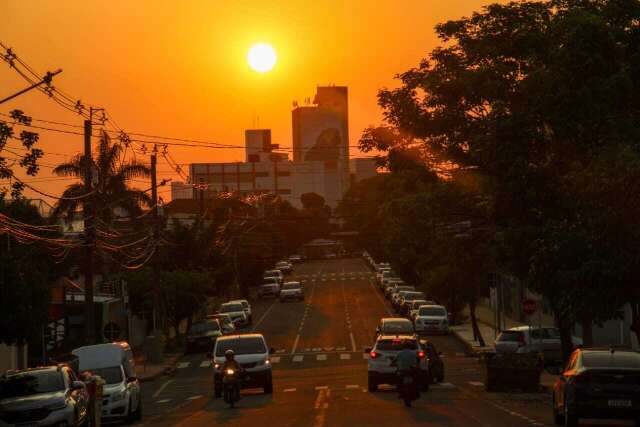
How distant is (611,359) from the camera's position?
76.3 ft

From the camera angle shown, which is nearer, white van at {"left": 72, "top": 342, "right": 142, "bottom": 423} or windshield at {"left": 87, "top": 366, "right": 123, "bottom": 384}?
white van at {"left": 72, "top": 342, "right": 142, "bottom": 423}

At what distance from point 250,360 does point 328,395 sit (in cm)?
281

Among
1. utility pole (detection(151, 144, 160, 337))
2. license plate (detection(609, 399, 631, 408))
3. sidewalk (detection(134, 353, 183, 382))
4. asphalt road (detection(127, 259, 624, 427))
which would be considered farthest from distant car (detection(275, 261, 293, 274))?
license plate (detection(609, 399, 631, 408))

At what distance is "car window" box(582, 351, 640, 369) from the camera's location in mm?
22984

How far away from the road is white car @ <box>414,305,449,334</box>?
62.6 inches

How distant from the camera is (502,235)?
35.8 meters

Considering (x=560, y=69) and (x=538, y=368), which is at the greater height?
(x=560, y=69)

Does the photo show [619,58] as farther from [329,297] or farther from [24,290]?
[329,297]

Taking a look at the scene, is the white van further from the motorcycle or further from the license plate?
the license plate

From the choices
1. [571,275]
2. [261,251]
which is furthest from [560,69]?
[261,251]

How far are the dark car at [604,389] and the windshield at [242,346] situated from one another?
53.2 ft

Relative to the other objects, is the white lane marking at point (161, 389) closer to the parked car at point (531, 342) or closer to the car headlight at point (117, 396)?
the car headlight at point (117, 396)

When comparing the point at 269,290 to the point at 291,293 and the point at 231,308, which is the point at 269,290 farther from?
the point at 231,308

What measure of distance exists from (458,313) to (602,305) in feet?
191
